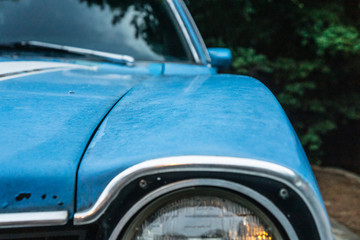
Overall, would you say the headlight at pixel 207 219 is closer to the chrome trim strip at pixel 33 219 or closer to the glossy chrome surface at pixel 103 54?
the chrome trim strip at pixel 33 219

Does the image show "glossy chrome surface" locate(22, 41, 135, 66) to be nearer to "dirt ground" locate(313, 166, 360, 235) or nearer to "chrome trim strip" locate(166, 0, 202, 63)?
"chrome trim strip" locate(166, 0, 202, 63)

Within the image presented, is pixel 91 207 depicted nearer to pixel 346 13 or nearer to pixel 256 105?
pixel 256 105

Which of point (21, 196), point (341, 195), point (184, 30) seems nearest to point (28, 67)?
point (21, 196)

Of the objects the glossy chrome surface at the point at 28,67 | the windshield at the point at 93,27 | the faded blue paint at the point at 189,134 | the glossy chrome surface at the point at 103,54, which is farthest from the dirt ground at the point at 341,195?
the faded blue paint at the point at 189,134

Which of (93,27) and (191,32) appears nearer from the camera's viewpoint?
(93,27)

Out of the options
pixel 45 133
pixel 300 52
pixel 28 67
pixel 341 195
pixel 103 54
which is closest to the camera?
pixel 45 133

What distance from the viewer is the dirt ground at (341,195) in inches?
169

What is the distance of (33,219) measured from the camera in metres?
0.81

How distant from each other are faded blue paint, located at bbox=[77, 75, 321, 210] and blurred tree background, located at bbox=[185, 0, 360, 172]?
4.61 m

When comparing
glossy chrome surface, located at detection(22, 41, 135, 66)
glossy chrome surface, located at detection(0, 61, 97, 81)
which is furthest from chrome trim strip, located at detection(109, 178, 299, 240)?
glossy chrome surface, located at detection(22, 41, 135, 66)

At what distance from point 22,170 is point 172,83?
0.79 m

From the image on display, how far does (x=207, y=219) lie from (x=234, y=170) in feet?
0.39

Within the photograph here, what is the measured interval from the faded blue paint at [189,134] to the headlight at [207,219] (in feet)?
0.31

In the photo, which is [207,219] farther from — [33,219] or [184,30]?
[184,30]
